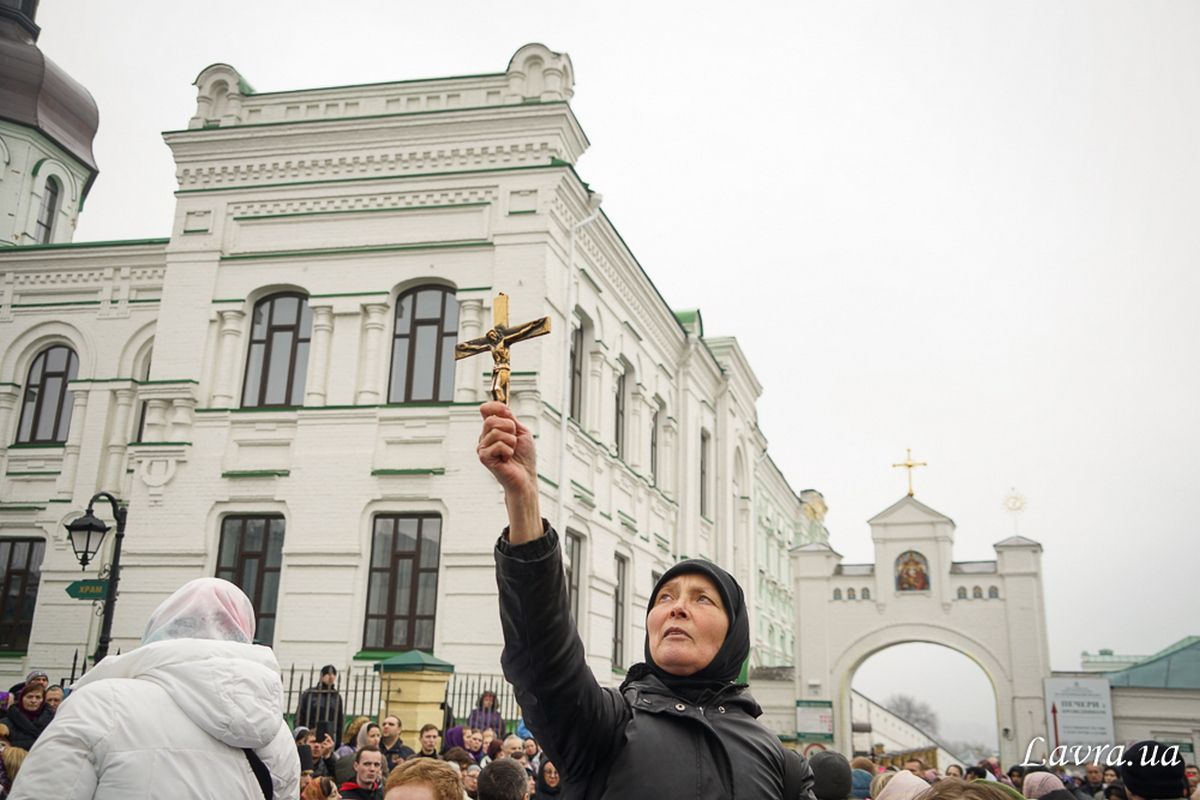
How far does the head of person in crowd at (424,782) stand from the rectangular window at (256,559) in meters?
14.5

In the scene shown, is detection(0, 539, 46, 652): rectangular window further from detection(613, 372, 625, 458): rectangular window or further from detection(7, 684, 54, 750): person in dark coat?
detection(613, 372, 625, 458): rectangular window

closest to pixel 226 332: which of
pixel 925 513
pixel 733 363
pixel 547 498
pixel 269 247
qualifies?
pixel 269 247

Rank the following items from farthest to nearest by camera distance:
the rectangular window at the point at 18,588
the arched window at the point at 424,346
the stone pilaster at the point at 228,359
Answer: the rectangular window at the point at 18,588
the stone pilaster at the point at 228,359
the arched window at the point at 424,346

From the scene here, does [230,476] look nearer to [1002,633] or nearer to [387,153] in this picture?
[387,153]

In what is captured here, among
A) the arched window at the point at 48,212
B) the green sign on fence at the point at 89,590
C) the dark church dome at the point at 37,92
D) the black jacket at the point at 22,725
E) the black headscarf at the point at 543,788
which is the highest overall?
the dark church dome at the point at 37,92

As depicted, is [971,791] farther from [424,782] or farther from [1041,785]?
[1041,785]

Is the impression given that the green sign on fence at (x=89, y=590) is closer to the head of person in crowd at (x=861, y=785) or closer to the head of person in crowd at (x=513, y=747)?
the head of person in crowd at (x=513, y=747)

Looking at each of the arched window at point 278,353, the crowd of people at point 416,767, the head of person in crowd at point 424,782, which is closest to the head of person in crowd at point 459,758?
the crowd of people at point 416,767

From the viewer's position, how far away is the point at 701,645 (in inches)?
113

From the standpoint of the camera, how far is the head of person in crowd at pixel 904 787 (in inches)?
188

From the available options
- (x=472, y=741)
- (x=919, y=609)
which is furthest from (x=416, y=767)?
(x=919, y=609)

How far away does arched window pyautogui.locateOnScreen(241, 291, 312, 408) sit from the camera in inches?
754

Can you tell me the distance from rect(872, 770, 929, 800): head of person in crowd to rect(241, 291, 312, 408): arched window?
15641mm

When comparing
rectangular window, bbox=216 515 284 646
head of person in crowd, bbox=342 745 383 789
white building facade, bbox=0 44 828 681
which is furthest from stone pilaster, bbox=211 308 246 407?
head of person in crowd, bbox=342 745 383 789
